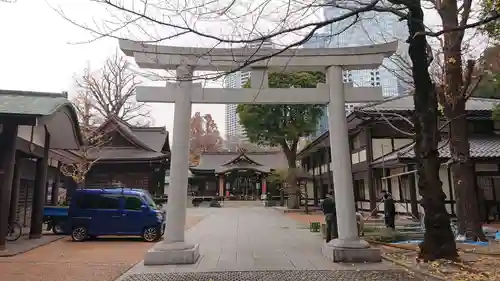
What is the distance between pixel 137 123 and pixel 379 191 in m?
25.4

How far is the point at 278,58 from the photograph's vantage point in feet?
28.2

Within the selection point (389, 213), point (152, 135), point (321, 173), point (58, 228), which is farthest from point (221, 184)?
point (389, 213)

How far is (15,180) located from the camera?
12.6m

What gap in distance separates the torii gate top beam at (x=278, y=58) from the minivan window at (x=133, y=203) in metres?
5.65

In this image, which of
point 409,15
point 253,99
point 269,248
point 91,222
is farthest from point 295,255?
point 91,222

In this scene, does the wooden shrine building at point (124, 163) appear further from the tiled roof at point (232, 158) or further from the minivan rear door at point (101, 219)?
the tiled roof at point (232, 158)

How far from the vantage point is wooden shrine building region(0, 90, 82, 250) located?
9.88m

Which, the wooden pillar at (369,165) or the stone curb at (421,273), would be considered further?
the wooden pillar at (369,165)

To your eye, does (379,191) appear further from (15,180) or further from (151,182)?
(15,180)

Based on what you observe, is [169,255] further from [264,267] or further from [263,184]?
[263,184]

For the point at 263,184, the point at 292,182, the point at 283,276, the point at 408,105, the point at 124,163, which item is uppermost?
the point at 408,105

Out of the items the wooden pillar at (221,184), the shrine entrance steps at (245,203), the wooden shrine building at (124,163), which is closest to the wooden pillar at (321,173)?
the shrine entrance steps at (245,203)

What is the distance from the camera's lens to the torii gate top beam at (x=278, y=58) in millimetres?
8219

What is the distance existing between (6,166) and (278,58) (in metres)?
8.07
